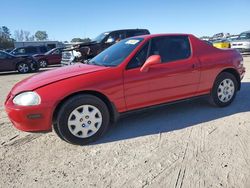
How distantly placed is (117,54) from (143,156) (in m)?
1.88

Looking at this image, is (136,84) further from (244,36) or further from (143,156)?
(244,36)

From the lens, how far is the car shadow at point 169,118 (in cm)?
423

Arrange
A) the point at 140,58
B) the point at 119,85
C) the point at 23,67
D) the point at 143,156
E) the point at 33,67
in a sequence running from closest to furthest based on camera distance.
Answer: the point at 143,156
the point at 119,85
the point at 140,58
the point at 23,67
the point at 33,67

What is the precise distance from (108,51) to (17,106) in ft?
6.52

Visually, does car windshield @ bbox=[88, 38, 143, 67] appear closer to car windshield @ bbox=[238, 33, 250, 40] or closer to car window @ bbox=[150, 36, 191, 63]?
car window @ bbox=[150, 36, 191, 63]

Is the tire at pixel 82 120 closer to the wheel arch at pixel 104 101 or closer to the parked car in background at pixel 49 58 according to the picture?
the wheel arch at pixel 104 101

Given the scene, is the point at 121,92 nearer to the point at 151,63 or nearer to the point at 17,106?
the point at 151,63

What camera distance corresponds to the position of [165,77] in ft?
14.4

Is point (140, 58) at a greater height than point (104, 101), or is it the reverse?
point (140, 58)

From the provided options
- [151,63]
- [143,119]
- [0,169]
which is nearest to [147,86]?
[151,63]

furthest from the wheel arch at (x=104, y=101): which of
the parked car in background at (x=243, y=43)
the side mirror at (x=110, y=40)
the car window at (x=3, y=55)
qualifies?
the parked car in background at (x=243, y=43)

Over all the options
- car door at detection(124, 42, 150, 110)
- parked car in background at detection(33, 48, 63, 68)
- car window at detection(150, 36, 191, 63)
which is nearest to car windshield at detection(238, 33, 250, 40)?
parked car in background at detection(33, 48, 63, 68)

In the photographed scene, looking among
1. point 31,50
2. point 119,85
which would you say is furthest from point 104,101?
point 31,50

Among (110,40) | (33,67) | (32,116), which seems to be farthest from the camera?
(33,67)
